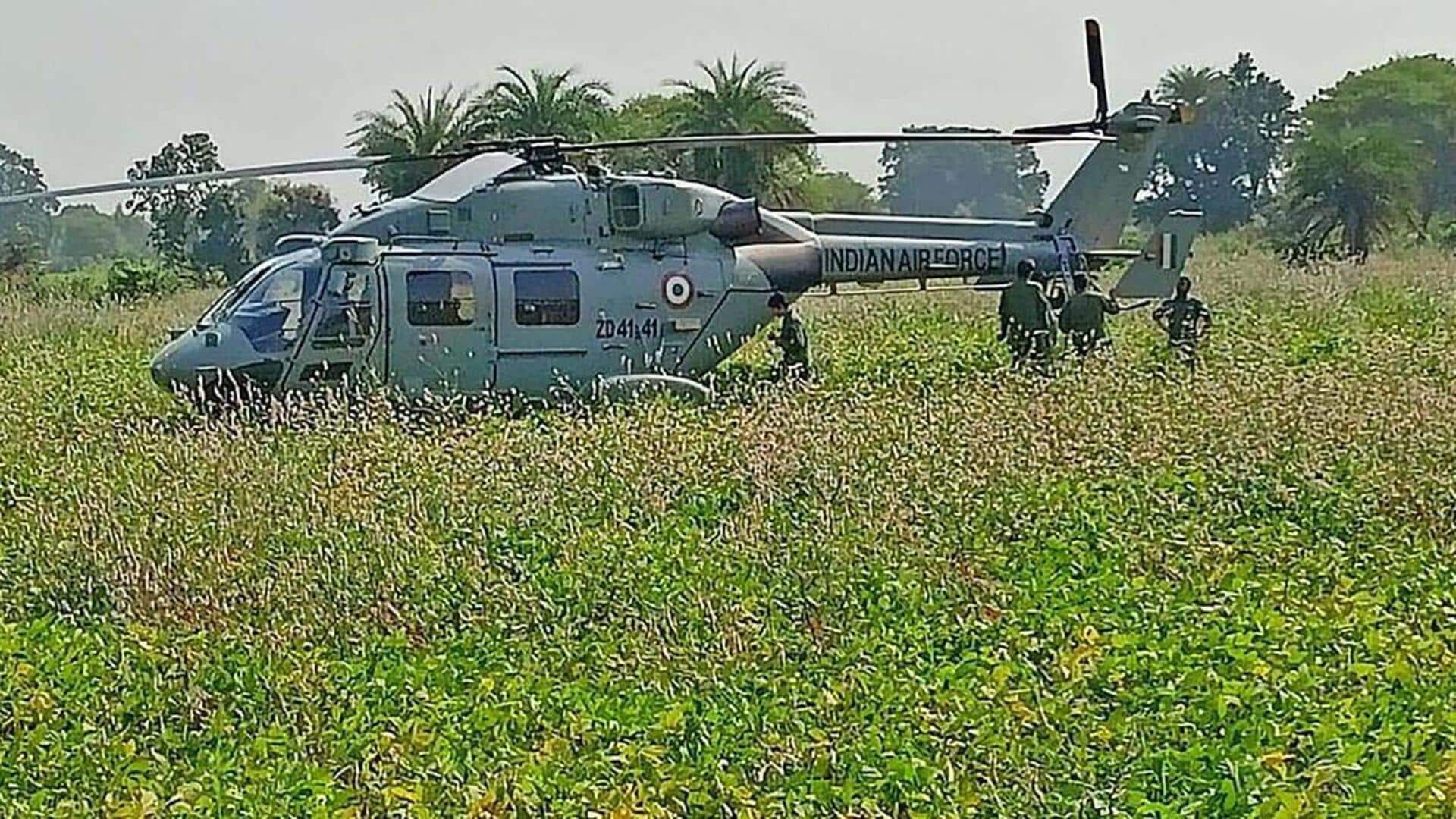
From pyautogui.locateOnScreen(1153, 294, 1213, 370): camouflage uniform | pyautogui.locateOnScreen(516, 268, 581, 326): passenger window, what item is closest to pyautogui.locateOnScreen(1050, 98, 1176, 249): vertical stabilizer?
pyautogui.locateOnScreen(1153, 294, 1213, 370): camouflage uniform

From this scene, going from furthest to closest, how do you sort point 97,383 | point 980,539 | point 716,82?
point 716,82 < point 97,383 < point 980,539

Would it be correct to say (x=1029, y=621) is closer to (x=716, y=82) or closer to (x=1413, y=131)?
(x=716, y=82)

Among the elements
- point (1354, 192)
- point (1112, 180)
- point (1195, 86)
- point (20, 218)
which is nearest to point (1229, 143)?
point (1195, 86)

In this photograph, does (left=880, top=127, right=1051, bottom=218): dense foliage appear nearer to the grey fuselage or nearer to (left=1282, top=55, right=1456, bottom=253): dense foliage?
Answer: (left=1282, top=55, right=1456, bottom=253): dense foliage

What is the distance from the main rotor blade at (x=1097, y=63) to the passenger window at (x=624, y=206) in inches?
154

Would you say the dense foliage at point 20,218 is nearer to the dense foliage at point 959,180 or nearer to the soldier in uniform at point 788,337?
the soldier in uniform at point 788,337

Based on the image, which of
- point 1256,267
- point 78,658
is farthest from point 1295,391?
point 1256,267

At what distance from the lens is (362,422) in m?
9.79

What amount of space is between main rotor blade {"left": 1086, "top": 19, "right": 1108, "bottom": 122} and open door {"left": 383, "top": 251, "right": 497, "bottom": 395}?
16.9 feet

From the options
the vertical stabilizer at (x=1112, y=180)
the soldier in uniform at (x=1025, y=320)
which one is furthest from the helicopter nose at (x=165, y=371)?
the vertical stabilizer at (x=1112, y=180)

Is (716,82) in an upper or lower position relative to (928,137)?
upper

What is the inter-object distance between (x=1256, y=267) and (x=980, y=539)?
1757 centimetres

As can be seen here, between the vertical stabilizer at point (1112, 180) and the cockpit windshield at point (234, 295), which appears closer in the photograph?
the cockpit windshield at point (234, 295)

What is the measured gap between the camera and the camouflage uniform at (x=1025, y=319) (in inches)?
497
